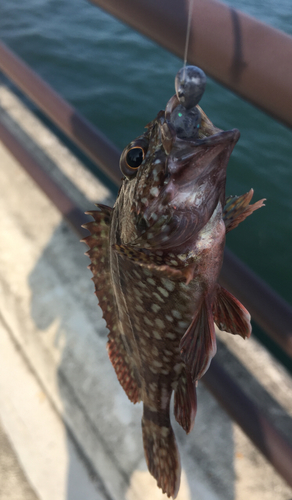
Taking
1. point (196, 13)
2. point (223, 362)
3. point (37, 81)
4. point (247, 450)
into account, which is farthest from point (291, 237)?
point (196, 13)

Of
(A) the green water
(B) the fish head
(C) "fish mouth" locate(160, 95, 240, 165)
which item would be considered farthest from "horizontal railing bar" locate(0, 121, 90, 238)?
(A) the green water

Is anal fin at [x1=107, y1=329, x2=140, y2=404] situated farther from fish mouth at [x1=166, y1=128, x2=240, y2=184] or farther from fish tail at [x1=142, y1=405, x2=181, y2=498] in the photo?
fish mouth at [x1=166, y1=128, x2=240, y2=184]

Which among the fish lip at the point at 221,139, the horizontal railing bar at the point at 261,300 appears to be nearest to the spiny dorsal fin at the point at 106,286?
the fish lip at the point at 221,139

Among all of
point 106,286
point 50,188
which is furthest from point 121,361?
point 50,188

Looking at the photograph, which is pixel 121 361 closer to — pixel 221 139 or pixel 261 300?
pixel 261 300

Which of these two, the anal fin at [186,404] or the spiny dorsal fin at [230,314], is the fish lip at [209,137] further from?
the anal fin at [186,404]
